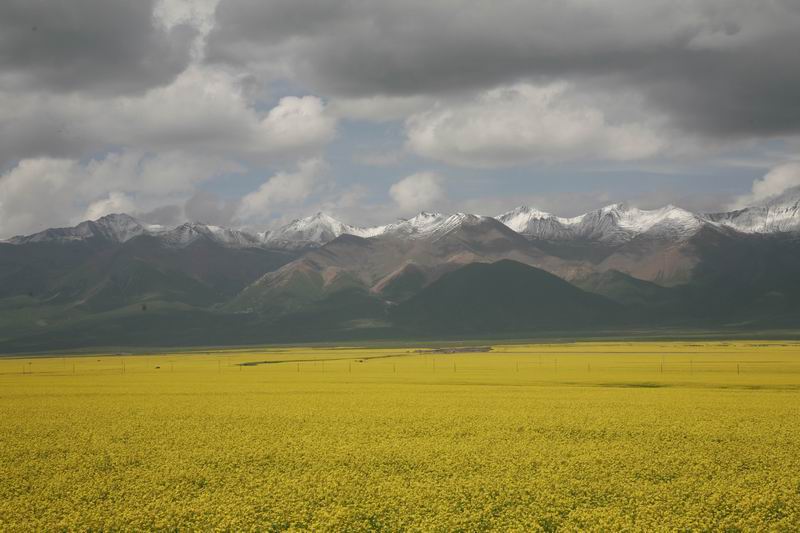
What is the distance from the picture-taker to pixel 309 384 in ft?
253

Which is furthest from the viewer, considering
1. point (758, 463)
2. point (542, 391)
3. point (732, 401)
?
point (542, 391)

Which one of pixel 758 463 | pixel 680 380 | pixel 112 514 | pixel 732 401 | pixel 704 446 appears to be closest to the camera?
pixel 112 514

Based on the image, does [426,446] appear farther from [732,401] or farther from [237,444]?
[732,401]

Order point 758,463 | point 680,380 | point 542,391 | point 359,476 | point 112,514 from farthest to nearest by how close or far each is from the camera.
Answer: point 680,380, point 542,391, point 758,463, point 359,476, point 112,514

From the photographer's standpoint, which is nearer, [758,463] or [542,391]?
[758,463]

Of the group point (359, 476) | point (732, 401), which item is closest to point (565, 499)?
point (359, 476)

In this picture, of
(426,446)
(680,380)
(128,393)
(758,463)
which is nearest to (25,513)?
(426,446)

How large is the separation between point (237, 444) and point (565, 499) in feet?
57.2

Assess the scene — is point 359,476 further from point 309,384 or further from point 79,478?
point 309,384

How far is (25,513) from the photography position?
74.4 feet

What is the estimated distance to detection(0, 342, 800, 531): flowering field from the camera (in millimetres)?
21984

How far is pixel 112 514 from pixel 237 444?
11936 millimetres

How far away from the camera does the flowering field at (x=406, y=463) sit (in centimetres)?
2198

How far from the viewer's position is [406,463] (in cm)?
2928
